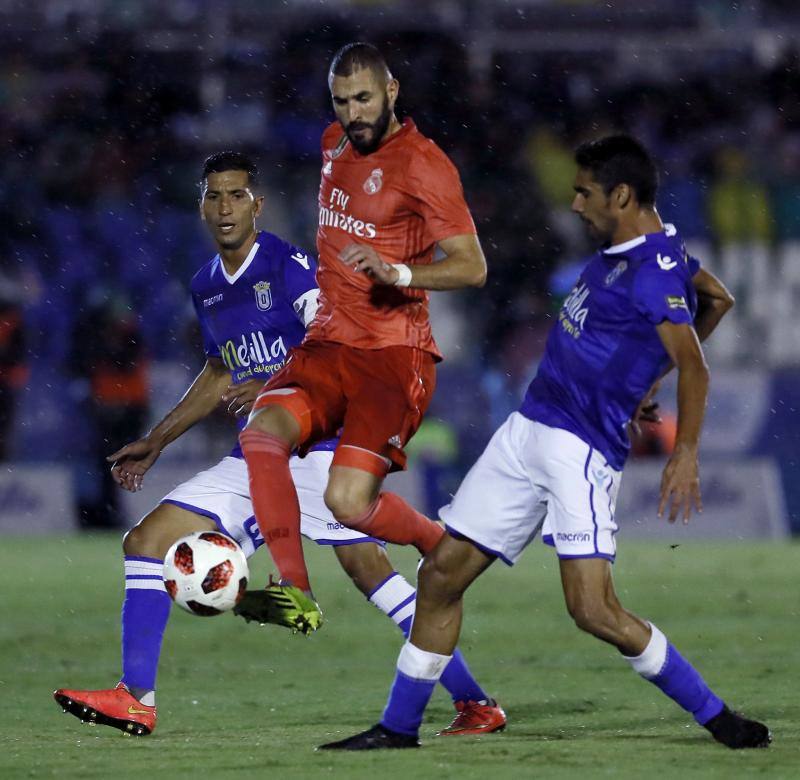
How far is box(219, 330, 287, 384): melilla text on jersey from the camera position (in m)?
6.79

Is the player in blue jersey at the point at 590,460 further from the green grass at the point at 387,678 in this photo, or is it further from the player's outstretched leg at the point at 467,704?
the player's outstretched leg at the point at 467,704

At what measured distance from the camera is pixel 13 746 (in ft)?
18.8

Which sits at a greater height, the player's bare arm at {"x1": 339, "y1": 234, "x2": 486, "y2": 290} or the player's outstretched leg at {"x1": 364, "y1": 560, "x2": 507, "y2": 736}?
the player's bare arm at {"x1": 339, "y1": 234, "x2": 486, "y2": 290}

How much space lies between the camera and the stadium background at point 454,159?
51.4ft

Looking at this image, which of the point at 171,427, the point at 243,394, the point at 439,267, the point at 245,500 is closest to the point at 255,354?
A: the point at 243,394

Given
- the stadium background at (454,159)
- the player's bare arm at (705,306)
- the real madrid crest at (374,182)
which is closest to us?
the player's bare arm at (705,306)

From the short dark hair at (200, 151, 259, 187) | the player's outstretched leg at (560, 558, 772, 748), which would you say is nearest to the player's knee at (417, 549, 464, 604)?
the player's outstretched leg at (560, 558, 772, 748)

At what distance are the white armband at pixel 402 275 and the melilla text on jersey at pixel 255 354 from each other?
1162 millimetres

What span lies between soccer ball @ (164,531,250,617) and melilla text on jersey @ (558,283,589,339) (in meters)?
1.43

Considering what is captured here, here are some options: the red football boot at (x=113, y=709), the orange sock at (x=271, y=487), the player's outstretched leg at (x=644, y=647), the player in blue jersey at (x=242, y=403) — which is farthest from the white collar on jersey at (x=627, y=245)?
the red football boot at (x=113, y=709)

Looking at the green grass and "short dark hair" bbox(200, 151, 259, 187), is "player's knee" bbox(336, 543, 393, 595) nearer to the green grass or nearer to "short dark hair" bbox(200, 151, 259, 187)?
the green grass

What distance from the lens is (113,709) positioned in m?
5.88

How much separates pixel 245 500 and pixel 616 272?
1.86m

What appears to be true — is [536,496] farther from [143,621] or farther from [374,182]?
[143,621]
